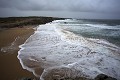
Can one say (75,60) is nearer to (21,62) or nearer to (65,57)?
(65,57)

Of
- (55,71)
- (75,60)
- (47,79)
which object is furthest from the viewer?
Result: (75,60)

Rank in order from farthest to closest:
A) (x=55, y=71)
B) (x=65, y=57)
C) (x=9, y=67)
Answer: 1. (x=65, y=57)
2. (x=9, y=67)
3. (x=55, y=71)

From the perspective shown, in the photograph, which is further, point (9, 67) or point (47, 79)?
point (9, 67)

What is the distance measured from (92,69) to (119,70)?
158 centimetres

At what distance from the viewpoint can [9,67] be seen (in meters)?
8.09

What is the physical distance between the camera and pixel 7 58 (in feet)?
31.8

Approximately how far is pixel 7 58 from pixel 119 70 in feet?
23.4

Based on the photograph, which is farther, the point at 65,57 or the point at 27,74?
the point at 65,57

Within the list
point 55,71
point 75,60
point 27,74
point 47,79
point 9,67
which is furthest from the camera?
point 75,60

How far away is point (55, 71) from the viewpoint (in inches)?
299

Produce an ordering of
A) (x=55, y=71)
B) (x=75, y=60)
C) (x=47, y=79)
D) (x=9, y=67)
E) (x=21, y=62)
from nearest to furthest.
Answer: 1. (x=47, y=79)
2. (x=55, y=71)
3. (x=9, y=67)
4. (x=21, y=62)
5. (x=75, y=60)

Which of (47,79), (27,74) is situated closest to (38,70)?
(27,74)

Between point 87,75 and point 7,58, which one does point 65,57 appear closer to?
point 87,75

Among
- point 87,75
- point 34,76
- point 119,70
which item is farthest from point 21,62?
point 119,70
